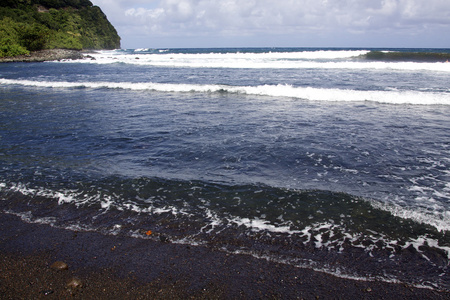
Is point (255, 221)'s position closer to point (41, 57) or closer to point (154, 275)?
point (154, 275)

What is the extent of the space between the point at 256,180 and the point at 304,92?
38.3 feet

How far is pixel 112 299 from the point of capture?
3.04 meters

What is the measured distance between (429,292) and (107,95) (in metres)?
17.7

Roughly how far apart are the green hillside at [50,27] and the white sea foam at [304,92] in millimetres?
43108

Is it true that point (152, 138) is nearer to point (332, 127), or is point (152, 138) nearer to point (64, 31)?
point (332, 127)

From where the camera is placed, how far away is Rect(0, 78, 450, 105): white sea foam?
14109mm

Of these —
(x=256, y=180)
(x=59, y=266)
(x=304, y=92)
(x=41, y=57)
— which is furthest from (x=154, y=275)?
(x=41, y=57)

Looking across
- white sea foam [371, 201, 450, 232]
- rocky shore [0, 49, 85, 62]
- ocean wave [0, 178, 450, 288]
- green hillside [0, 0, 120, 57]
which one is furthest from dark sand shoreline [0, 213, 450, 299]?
green hillside [0, 0, 120, 57]

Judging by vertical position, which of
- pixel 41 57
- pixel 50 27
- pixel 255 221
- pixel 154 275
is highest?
pixel 50 27

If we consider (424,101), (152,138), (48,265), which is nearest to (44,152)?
(152,138)

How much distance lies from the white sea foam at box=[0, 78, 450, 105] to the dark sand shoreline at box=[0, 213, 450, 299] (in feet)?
43.1

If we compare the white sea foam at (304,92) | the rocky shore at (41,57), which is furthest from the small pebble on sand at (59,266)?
the rocky shore at (41,57)

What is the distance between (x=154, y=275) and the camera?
337 cm

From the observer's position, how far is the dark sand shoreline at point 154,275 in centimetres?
308
